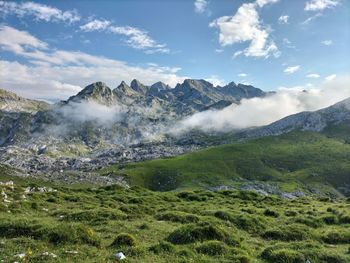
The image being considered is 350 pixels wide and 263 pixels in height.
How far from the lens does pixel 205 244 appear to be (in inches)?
969

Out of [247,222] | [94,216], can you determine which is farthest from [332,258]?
[94,216]

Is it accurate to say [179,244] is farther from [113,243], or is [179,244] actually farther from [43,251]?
[43,251]

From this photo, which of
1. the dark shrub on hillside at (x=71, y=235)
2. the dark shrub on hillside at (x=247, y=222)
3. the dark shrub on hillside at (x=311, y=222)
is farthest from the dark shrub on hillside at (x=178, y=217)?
the dark shrub on hillside at (x=71, y=235)

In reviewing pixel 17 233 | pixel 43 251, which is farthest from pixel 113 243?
pixel 17 233

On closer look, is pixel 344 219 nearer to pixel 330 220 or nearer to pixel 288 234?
pixel 330 220

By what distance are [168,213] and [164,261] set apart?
66.0ft

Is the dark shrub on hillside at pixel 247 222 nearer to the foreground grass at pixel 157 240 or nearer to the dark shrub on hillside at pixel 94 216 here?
the foreground grass at pixel 157 240

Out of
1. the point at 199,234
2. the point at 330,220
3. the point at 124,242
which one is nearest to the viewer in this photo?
the point at 124,242

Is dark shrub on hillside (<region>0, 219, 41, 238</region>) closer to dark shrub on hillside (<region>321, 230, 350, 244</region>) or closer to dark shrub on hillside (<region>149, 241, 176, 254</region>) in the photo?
dark shrub on hillside (<region>149, 241, 176, 254</region>)

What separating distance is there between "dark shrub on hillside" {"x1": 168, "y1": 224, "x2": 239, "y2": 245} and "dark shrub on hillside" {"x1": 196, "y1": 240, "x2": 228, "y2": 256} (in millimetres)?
2454

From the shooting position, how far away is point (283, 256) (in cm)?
2344

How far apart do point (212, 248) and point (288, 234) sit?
12.4m

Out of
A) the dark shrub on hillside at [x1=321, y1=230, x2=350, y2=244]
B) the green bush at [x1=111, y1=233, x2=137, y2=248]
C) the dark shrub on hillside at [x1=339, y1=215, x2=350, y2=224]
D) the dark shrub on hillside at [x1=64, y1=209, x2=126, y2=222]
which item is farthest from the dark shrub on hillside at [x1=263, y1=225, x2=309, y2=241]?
the dark shrub on hillside at [x1=339, y1=215, x2=350, y2=224]

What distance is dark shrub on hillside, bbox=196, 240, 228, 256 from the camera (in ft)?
78.2
